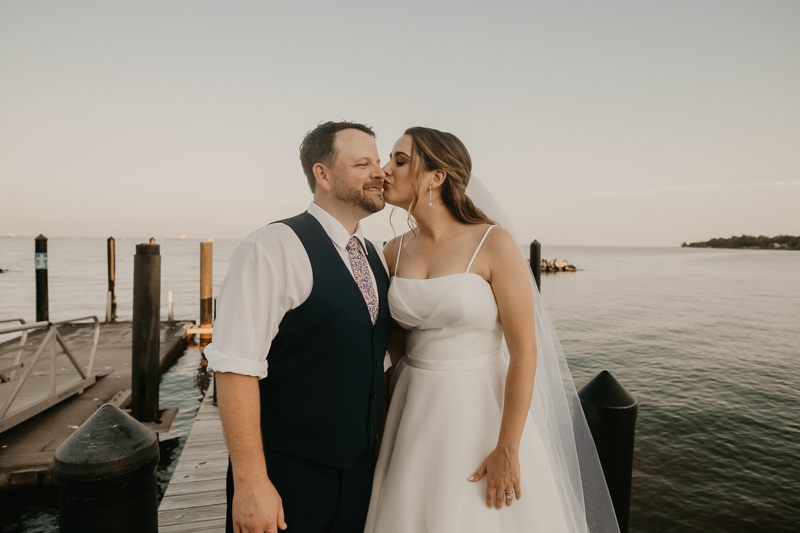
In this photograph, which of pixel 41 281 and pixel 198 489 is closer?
pixel 198 489

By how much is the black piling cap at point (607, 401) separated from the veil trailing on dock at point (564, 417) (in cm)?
26

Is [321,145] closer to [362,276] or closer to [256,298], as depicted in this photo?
[362,276]

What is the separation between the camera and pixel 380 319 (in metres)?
1.96

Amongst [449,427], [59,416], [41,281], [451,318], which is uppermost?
[451,318]

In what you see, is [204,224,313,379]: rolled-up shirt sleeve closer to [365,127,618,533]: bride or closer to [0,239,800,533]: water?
[365,127,618,533]: bride

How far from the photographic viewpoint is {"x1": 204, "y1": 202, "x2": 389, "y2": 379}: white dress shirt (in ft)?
5.21

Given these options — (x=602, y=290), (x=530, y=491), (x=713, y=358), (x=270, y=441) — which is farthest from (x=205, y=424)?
(x=602, y=290)

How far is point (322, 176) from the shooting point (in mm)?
2094

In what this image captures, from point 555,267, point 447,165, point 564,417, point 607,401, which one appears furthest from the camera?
point 555,267

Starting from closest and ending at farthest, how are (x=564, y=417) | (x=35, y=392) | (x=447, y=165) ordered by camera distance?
(x=447, y=165)
(x=564, y=417)
(x=35, y=392)

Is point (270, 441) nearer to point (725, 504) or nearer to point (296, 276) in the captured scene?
point (296, 276)

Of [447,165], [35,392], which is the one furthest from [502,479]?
[35,392]

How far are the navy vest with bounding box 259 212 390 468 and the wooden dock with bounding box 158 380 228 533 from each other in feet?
7.79

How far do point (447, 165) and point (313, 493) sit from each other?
5.38 feet
